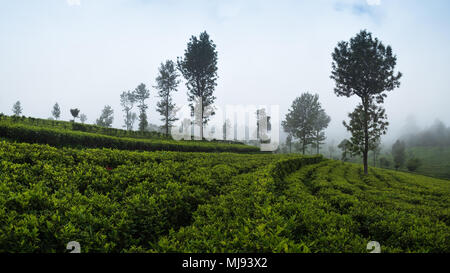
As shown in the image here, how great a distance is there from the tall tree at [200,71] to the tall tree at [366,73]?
58.3 ft

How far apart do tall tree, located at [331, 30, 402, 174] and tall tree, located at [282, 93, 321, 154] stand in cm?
1626

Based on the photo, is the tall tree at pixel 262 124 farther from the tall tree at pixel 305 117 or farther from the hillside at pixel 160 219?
the hillside at pixel 160 219

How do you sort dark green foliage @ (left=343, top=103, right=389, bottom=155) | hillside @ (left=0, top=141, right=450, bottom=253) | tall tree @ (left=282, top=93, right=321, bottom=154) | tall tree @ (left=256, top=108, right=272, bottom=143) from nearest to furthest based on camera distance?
hillside @ (left=0, top=141, right=450, bottom=253) < dark green foliage @ (left=343, top=103, right=389, bottom=155) < tall tree @ (left=282, top=93, right=321, bottom=154) < tall tree @ (left=256, top=108, right=272, bottom=143)

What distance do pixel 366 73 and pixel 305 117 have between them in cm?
1829

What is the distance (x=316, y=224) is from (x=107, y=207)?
12.9 ft

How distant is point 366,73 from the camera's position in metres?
19.5

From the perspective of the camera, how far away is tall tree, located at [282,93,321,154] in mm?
36500

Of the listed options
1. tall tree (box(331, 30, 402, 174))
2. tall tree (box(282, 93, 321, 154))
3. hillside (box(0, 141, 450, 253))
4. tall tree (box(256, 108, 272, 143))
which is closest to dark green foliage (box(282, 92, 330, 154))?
tall tree (box(282, 93, 321, 154))

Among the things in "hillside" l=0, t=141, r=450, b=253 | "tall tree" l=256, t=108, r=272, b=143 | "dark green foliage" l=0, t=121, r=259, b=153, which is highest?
"tall tree" l=256, t=108, r=272, b=143

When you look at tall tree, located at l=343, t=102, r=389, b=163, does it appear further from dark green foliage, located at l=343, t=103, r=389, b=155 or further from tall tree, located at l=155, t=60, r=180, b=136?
tall tree, located at l=155, t=60, r=180, b=136

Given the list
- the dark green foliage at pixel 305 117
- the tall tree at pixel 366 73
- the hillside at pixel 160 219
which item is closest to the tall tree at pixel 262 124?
the dark green foliage at pixel 305 117

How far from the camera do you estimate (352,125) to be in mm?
19812

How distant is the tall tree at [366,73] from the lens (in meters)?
19.2
